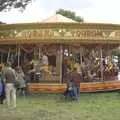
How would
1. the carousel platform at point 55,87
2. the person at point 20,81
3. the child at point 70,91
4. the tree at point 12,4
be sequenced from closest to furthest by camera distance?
the tree at point 12,4 → the person at point 20,81 → the child at point 70,91 → the carousel platform at point 55,87

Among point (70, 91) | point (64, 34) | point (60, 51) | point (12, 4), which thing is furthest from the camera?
point (60, 51)

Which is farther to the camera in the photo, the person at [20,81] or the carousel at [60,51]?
the carousel at [60,51]

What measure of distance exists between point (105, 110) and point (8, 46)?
1202 centimetres

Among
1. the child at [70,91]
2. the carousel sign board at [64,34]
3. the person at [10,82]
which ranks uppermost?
the carousel sign board at [64,34]

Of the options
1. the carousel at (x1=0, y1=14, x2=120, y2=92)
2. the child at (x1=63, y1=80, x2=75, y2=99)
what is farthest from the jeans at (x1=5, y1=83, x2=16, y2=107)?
the carousel at (x1=0, y1=14, x2=120, y2=92)

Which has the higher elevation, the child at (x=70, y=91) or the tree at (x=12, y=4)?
the tree at (x=12, y=4)

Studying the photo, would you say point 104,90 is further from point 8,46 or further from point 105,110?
point 105,110

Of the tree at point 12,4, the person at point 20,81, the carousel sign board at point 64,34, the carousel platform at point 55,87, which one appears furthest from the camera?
the carousel sign board at point 64,34

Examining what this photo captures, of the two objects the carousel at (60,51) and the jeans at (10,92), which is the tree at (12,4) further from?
the carousel at (60,51)

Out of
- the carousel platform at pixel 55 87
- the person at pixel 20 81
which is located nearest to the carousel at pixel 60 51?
the carousel platform at pixel 55 87

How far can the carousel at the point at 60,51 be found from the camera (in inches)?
983

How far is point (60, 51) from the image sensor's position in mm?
25625

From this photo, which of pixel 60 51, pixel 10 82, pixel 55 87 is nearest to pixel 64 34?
pixel 60 51

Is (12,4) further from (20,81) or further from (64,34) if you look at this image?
(64,34)
